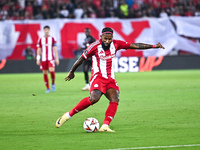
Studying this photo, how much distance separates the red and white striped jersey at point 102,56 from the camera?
8.41 meters

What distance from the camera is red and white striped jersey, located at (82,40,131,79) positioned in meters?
8.41

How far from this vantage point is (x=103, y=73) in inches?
334

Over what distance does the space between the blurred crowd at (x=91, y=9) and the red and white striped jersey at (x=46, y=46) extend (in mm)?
13151

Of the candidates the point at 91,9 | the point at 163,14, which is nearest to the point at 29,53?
the point at 91,9

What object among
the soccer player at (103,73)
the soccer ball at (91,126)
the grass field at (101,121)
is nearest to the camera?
the grass field at (101,121)

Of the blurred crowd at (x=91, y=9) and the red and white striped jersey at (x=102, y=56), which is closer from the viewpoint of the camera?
the red and white striped jersey at (x=102, y=56)

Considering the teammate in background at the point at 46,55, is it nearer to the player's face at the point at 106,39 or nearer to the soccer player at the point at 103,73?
the soccer player at the point at 103,73

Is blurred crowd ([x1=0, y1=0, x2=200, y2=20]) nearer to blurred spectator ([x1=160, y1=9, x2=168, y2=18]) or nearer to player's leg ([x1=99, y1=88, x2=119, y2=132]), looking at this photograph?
blurred spectator ([x1=160, y1=9, x2=168, y2=18])

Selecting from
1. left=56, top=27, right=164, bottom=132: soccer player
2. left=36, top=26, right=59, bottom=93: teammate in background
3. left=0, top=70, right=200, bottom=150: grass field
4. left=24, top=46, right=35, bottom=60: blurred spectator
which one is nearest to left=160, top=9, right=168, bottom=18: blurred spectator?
left=24, top=46, right=35, bottom=60: blurred spectator

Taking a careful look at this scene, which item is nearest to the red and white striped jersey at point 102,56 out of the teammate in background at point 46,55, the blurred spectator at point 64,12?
the teammate in background at point 46,55

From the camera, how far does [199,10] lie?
102ft

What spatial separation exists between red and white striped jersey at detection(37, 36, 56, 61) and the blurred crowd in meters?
13.2

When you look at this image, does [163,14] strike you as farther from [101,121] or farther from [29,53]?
[101,121]

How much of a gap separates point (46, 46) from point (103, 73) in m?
8.49
